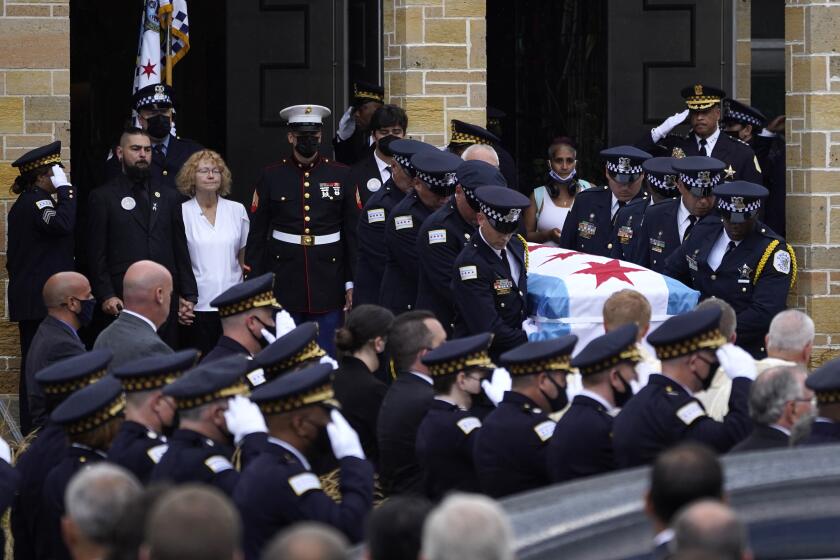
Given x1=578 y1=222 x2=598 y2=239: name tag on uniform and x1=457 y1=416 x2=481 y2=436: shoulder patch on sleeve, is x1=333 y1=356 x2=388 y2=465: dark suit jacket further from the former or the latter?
x1=578 y1=222 x2=598 y2=239: name tag on uniform

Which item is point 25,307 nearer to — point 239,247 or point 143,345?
point 239,247

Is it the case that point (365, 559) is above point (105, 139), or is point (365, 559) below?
below

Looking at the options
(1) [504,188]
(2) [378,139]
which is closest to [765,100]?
(2) [378,139]

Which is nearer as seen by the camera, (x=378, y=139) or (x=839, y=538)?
(x=839, y=538)

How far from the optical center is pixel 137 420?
643 centimetres

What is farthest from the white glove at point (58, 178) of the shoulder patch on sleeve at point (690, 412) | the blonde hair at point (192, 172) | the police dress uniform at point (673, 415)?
the shoulder patch on sleeve at point (690, 412)

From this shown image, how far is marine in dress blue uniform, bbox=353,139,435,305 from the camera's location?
9.82 m

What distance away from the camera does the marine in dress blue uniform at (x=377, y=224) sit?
9820mm

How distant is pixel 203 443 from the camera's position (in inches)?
241

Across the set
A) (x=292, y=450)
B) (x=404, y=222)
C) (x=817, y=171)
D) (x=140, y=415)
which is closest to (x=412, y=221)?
(x=404, y=222)

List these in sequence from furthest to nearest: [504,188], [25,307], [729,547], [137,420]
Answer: [25,307] < [504,188] < [137,420] < [729,547]

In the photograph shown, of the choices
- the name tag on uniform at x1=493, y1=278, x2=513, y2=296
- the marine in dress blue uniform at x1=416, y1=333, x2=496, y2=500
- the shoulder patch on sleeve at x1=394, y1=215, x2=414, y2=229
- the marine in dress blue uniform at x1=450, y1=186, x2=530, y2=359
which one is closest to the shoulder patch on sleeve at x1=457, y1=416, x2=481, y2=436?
the marine in dress blue uniform at x1=416, y1=333, x2=496, y2=500

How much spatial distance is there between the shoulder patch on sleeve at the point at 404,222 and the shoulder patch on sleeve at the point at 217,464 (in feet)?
11.4

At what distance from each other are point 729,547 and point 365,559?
3.08 ft
